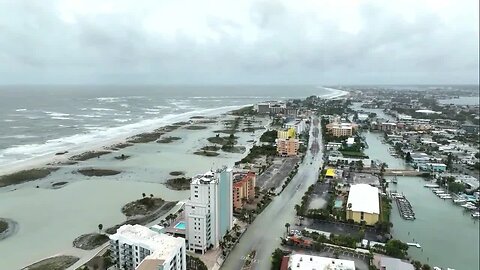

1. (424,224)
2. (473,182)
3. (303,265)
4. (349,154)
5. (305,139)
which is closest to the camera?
(303,265)

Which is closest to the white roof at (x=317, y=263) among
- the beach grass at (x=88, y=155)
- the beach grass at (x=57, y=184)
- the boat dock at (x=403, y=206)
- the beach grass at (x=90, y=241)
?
the boat dock at (x=403, y=206)

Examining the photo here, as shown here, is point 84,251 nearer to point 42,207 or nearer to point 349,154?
point 42,207

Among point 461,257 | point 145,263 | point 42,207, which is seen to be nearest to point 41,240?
point 42,207

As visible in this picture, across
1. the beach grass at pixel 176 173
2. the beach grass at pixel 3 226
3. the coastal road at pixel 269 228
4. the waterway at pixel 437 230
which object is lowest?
the waterway at pixel 437 230

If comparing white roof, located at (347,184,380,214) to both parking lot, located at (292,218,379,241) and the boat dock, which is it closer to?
parking lot, located at (292,218,379,241)

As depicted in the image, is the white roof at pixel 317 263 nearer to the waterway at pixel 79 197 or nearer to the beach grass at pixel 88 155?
the waterway at pixel 79 197

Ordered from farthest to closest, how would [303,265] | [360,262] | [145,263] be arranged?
[360,262] < [303,265] < [145,263]

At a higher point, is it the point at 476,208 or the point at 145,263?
the point at 145,263
